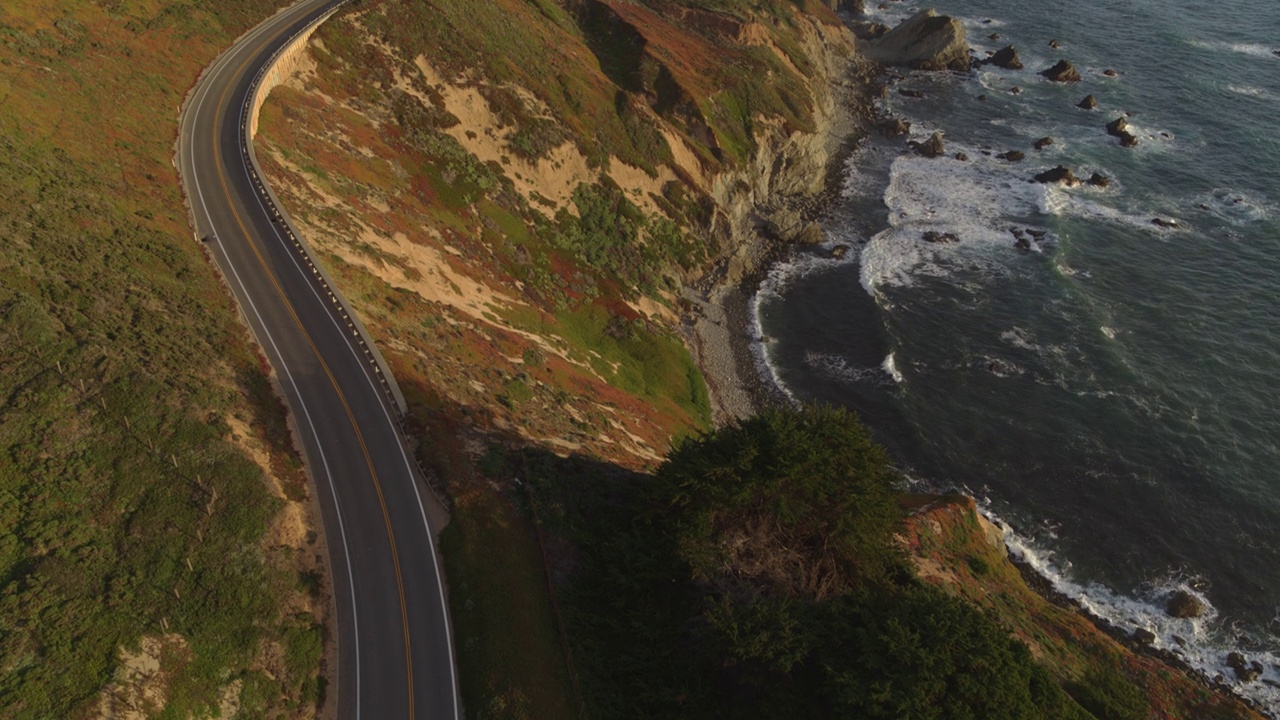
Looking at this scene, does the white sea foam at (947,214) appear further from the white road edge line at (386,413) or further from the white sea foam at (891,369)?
the white road edge line at (386,413)

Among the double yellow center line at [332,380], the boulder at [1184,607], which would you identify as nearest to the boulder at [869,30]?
the double yellow center line at [332,380]

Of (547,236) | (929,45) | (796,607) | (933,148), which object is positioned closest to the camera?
(796,607)

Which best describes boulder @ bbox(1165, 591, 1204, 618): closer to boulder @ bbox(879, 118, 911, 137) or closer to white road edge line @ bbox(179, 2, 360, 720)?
white road edge line @ bbox(179, 2, 360, 720)

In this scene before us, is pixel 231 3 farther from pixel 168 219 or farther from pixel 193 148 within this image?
pixel 168 219

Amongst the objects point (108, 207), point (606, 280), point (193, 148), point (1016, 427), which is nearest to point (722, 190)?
point (606, 280)

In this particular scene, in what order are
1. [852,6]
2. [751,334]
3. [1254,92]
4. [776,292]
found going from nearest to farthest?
[751,334] < [776,292] < [1254,92] < [852,6]

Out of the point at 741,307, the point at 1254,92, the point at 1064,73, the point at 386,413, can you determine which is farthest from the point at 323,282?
the point at 1254,92

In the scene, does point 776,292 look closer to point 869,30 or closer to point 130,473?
point 130,473
